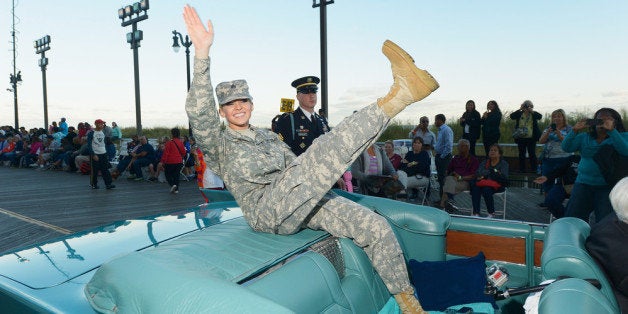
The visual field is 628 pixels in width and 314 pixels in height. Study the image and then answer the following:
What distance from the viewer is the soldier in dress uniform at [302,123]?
5012 mm

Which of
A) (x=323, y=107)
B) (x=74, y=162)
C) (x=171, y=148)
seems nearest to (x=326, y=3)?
(x=323, y=107)

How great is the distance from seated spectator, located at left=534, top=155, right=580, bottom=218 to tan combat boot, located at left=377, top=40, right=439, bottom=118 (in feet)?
15.2

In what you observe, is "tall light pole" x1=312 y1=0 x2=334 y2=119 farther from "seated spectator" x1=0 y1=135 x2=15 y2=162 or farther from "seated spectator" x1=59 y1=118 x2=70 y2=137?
"seated spectator" x1=0 y1=135 x2=15 y2=162

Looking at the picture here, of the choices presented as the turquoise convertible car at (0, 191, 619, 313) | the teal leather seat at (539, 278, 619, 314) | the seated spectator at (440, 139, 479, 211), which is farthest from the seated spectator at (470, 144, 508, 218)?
→ the teal leather seat at (539, 278, 619, 314)

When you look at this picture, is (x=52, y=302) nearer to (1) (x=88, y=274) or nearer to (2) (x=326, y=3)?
(1) (x=88, y=274)

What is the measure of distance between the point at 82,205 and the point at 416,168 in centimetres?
696

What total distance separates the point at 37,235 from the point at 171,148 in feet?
16.8

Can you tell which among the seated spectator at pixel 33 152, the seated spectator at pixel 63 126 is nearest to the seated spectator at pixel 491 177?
the seated spectator at pixel 63 126

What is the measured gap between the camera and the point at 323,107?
48.1 ft

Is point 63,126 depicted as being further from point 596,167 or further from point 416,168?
point 596,167

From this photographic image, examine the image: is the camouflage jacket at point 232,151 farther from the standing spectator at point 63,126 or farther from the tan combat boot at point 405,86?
the standing spectator at point 63,126

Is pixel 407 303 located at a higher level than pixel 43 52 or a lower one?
lower

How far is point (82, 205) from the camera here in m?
10.3

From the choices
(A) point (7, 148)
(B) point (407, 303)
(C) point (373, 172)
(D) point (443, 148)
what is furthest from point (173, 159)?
(A) point (7, 148)
